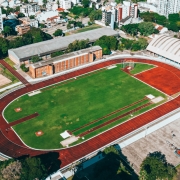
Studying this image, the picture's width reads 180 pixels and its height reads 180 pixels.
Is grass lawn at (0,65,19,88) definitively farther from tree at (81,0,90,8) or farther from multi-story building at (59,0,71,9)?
tree at (81,0,90,8)

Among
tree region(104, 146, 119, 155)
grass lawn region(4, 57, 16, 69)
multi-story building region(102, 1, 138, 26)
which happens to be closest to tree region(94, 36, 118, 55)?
multi-story building region(102, 1, 138, 26)

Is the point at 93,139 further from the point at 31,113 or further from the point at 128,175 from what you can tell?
the point at 31,113

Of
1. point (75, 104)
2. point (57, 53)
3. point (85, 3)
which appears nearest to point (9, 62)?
point (57, 53)

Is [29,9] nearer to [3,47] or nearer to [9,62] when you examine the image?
[3,47]

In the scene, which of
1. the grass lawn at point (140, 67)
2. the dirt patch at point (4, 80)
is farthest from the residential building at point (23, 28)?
the grass lawn at point (140, 67)

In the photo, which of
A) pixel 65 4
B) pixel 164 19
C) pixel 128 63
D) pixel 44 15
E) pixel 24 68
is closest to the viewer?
pixel 24 68

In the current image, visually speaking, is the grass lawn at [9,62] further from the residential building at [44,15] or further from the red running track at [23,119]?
the residential building at [44,15]
